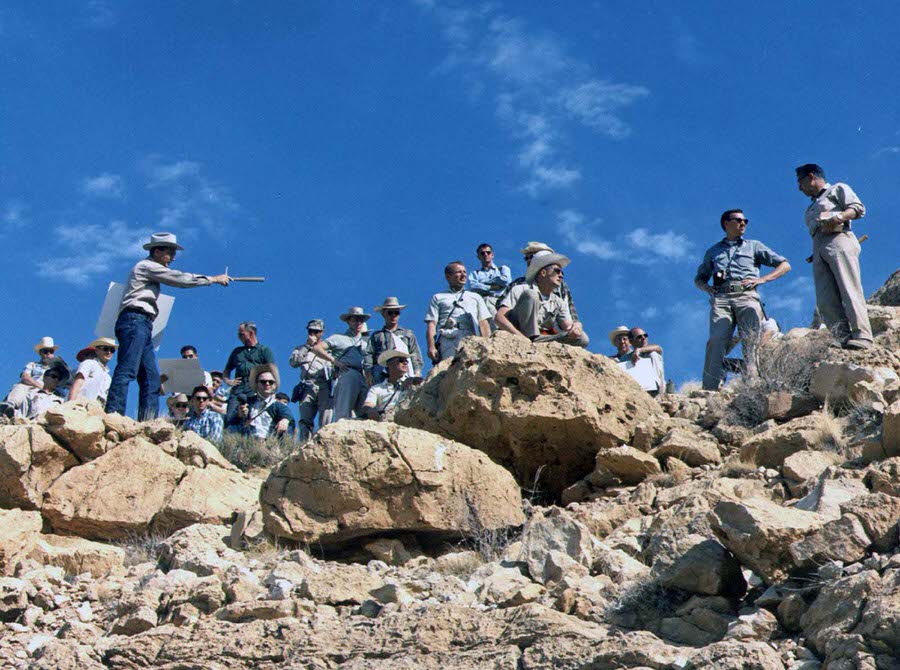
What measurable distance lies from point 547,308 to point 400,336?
2.36m

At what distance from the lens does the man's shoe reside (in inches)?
453

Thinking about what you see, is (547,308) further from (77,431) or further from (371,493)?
(77,431)

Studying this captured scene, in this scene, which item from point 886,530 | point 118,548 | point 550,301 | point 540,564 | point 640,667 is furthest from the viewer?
point 550,301

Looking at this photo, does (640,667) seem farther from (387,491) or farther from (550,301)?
(550,301)

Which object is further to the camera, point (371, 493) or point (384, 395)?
point (384, 395)

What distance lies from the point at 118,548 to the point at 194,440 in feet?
5.86

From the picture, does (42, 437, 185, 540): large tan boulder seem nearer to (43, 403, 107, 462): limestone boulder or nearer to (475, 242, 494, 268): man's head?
(43, 403, 107, 462): limestone boulder

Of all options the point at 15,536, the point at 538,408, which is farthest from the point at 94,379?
the point at 538,408

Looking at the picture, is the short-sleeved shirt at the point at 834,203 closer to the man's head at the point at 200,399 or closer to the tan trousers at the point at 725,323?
the tan trousers at the point at 725,323

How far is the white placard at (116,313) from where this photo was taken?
12680mm

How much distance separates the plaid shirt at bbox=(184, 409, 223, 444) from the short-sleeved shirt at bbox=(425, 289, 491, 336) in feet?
8.42

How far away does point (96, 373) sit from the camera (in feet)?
44.9

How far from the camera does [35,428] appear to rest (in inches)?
412

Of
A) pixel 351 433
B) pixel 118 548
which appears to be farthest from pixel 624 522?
pixel 118 548
